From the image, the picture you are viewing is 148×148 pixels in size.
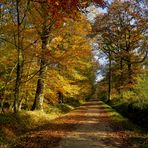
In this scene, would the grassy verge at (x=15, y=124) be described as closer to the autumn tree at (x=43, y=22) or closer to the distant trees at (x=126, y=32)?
the autumn tree at (x=43, y=22)

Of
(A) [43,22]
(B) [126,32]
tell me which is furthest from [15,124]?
(B) [126,32]

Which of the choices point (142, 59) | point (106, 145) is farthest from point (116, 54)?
point (106, 145)

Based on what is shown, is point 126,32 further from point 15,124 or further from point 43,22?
point 15,124

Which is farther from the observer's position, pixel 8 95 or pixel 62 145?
pixel 8 95

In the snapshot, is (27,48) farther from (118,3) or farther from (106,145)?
(118,3)

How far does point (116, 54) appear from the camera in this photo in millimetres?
42969

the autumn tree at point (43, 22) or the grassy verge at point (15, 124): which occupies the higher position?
the autumn tree at point (43, 22)

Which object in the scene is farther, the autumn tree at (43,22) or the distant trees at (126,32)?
the distant trees at (126,32)

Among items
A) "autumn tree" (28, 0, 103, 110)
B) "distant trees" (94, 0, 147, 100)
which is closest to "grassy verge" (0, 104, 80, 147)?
"autumn tree" (28, 0, 103, 110)

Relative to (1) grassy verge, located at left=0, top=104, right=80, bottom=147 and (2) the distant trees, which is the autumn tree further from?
(2) the distant trees

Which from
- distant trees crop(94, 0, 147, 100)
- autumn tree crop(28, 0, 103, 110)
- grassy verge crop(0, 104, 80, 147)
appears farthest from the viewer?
distant trees crop(94, 0, 147, 100)

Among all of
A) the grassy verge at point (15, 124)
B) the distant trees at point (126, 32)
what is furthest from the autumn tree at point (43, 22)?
the distant trees at point (126, 32)

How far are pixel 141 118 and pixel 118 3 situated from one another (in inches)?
886

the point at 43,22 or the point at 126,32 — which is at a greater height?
the point at 126,32
